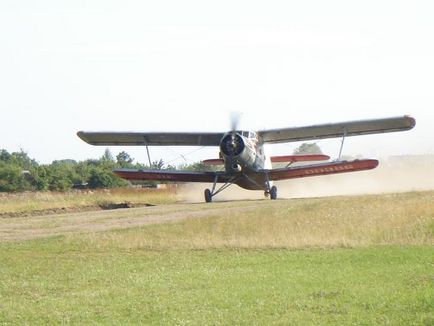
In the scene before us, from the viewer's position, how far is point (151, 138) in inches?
1551

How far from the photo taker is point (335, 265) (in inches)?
536

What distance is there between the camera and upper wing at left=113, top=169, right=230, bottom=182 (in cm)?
3766

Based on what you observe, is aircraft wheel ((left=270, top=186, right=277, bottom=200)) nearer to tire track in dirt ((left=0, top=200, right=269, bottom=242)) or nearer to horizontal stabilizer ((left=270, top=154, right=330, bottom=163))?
horizontal stabilizer ((left=270, top=154, right=330, bottom=163))

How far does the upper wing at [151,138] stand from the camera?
126 feet

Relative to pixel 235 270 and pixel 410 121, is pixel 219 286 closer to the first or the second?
pixel 235 270

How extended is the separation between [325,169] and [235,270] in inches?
953

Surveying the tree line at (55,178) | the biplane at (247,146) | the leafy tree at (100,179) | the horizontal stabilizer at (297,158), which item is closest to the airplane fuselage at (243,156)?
the biplane at (247,146)

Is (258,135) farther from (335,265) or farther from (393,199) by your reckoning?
(335,265)

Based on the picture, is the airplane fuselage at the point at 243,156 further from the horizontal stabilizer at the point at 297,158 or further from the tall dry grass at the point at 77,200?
the tall dry grass at the point at 77,200

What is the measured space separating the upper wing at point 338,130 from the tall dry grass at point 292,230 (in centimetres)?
1356

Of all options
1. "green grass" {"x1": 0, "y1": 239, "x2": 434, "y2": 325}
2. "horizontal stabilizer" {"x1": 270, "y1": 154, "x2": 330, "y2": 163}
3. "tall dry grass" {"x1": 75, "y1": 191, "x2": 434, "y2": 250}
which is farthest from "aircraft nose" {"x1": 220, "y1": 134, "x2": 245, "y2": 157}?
"green grass" {"x1": 0, "y1": 239, "x2": 434, "y2": 325}

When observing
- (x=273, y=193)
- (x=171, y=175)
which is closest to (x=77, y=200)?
(x=171, y=175)

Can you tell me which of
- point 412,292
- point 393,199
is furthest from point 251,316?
point 393,199

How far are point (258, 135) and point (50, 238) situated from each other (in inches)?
837
